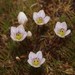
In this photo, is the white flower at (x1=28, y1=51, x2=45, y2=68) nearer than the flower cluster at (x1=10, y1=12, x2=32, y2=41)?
Yes

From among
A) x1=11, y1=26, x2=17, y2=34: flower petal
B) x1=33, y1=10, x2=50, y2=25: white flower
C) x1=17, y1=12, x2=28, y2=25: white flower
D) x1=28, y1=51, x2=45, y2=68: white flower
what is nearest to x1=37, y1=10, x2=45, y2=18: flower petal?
x1=33, y1=10, x2=50, y2=25: white flower

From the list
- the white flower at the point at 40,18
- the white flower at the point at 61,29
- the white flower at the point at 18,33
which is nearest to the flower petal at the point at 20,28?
the white flower at the point at 18,33

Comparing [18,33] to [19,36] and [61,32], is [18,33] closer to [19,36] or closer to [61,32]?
[19,36]

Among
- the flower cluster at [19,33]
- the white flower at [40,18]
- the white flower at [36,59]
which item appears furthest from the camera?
the white flower at [40,18]

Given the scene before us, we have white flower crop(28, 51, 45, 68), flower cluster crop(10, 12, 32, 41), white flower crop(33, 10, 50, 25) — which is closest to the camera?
white flower crop(28, 51, 45, 68)

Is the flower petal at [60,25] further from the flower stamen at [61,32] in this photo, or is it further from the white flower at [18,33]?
the white flower at [18,33]

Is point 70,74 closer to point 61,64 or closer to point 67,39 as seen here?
point 61,64

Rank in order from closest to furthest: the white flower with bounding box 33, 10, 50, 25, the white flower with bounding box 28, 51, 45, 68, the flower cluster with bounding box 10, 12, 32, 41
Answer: the white flower with bounding box 28, 51, 45, 68, the flower cluster with bounding box 10, 12, 32, 41, the white flower with bounding box 33, 10, 50, 25

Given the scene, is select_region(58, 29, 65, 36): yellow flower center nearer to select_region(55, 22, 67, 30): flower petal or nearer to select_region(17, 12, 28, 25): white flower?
select_region(55, 22, 67, 30): flower petal

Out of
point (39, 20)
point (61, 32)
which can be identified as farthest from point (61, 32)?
point (39, 20)
